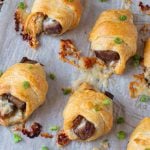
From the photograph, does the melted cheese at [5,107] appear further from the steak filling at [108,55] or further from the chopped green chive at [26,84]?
the steak filling at [108,55]

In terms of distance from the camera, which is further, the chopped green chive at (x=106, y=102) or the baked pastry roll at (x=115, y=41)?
the baked pastry roll at (x=115, y=41)

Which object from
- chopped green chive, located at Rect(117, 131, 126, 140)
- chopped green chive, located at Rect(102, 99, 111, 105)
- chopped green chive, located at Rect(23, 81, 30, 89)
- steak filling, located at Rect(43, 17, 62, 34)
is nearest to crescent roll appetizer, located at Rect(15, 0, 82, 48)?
steak filling, located at Rect(43, 17, 62, 34)

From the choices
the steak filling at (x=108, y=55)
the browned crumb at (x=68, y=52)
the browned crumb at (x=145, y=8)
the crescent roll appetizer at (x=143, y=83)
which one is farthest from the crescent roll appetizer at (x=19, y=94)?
the browned crumb at (x=145, y=8)

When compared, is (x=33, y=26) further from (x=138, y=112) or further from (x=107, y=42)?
(x=138, y=112)

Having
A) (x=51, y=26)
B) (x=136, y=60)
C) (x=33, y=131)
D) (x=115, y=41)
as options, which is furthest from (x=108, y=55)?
(x=33, y=131)

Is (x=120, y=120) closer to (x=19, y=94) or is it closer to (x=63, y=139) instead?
(x=63, y=139)

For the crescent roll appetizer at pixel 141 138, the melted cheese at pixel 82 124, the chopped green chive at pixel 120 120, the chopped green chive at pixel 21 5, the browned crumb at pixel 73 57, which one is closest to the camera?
the crescent roll appetizer at pixel 141 138

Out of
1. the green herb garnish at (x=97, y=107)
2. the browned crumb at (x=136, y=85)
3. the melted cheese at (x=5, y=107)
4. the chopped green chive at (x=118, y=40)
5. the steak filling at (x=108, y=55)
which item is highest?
the chopped green chive at (x=118, y=40)
